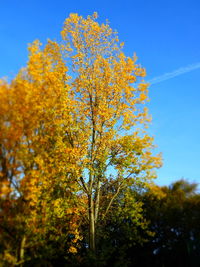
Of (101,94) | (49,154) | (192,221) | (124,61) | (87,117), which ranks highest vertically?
(124,61)

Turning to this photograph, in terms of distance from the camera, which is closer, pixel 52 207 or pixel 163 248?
pixel 52 207

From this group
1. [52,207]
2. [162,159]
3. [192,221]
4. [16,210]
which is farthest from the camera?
[192,221]

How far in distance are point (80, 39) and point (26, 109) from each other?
28.5 ft

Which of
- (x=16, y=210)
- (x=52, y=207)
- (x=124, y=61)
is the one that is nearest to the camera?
(x=16, y=210)

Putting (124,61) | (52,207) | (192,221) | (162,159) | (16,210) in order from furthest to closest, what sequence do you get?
(192,221) < (124,61) < (162,159) < (52,207) < (16,210)

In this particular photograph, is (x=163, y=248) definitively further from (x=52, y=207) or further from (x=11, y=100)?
(x=11, y=100)

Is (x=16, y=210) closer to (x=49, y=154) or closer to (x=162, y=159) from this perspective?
(x=49, y=154)

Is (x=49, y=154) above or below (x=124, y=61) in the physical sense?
below

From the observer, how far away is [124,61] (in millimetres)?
20844

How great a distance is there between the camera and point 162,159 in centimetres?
1922

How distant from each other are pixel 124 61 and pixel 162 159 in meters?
7.39

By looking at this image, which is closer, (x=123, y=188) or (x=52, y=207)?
(x=52, y=207)

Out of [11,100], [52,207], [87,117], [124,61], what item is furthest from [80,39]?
[52,207]

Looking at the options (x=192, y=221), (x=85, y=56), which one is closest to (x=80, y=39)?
(x=85, y=56)
